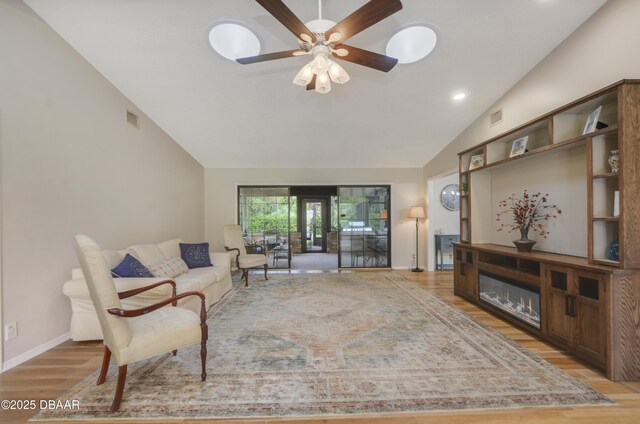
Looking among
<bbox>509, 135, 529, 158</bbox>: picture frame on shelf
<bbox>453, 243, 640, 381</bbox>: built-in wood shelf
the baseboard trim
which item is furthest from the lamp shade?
the baseboard trim

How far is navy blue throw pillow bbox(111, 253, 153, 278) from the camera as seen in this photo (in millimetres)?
2745

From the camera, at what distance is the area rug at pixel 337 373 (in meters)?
1.71

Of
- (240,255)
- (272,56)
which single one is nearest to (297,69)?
(272,56)

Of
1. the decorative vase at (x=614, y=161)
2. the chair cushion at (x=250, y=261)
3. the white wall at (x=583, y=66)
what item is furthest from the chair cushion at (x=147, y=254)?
the white wall at (x=583, y=66)

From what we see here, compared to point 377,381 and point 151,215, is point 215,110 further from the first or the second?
point 377,381

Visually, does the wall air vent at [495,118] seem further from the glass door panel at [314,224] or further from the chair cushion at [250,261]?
the glass door panel at [314,224]

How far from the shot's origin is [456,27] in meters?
2.65

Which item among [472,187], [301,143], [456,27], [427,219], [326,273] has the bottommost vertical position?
[326,273]

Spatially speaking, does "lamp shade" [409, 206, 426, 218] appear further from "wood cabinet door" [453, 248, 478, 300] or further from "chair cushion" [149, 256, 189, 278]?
"chair cushion" [149, 256, 189, 278]

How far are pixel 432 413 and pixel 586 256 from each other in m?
2.27

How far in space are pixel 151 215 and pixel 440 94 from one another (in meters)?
4.75

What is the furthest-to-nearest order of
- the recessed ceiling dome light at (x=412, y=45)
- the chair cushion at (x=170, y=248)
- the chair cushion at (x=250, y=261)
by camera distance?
1. the chair cushion at (x=250, y=261)
2. the chair cushion at (x=170, y=248)
3. the recessed ceiling dome light at (x=412, y=45)

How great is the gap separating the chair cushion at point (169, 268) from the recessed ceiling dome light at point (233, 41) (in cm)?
265

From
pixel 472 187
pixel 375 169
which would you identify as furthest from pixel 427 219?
pixel 472 187
